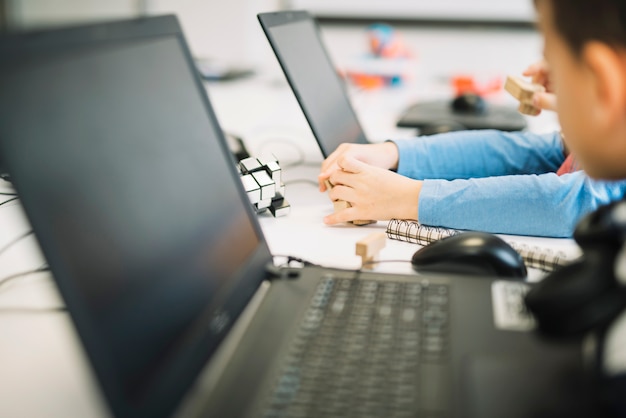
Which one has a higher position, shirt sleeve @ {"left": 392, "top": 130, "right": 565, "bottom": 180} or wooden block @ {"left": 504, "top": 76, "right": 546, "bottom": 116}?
wooden block @ {"left": 504, "top": 76, "right": 546, "bottom": 116}

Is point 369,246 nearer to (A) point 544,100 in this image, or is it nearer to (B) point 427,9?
(A) point 544,100

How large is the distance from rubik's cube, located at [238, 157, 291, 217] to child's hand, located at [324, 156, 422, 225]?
0.27ft

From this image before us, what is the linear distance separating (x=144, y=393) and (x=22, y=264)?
42 cm

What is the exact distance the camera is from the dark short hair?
0.49m

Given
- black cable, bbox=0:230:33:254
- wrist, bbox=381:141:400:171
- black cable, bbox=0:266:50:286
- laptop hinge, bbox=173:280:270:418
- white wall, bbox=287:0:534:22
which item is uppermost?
white wall, bbox=287:0:534:22

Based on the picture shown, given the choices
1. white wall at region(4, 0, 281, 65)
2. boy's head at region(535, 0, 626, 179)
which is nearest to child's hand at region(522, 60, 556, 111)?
boy's head at region(535, 0, 626, 179)

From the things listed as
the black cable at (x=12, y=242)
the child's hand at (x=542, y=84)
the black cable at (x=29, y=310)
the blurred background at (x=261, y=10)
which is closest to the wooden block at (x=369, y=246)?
the black cable at (x=29, y=310)

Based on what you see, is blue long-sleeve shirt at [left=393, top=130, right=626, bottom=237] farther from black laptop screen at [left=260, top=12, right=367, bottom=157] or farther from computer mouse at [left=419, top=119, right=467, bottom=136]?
computer mouse at [left=419, top=119, right=467, bottom=136]

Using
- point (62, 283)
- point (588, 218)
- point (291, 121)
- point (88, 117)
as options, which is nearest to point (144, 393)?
point (62, 283)

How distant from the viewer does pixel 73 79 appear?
1.57 ft

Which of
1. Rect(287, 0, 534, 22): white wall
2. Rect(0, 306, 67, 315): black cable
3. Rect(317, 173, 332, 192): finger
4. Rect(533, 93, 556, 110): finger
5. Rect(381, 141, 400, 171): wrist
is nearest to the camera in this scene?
Rect(0, 306, 67, 315): black cable

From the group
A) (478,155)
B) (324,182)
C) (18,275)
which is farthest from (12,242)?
(478,155)

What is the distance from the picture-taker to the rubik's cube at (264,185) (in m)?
0.94

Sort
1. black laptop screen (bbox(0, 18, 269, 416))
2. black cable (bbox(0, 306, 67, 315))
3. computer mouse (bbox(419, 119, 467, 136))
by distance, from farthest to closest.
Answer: computer mouse (bbox(419, 119, 467, 136)) < black cable (bbox(0, 306, 67, 315)) < black laptop screen (bbox(0, 18, 269, 416))
